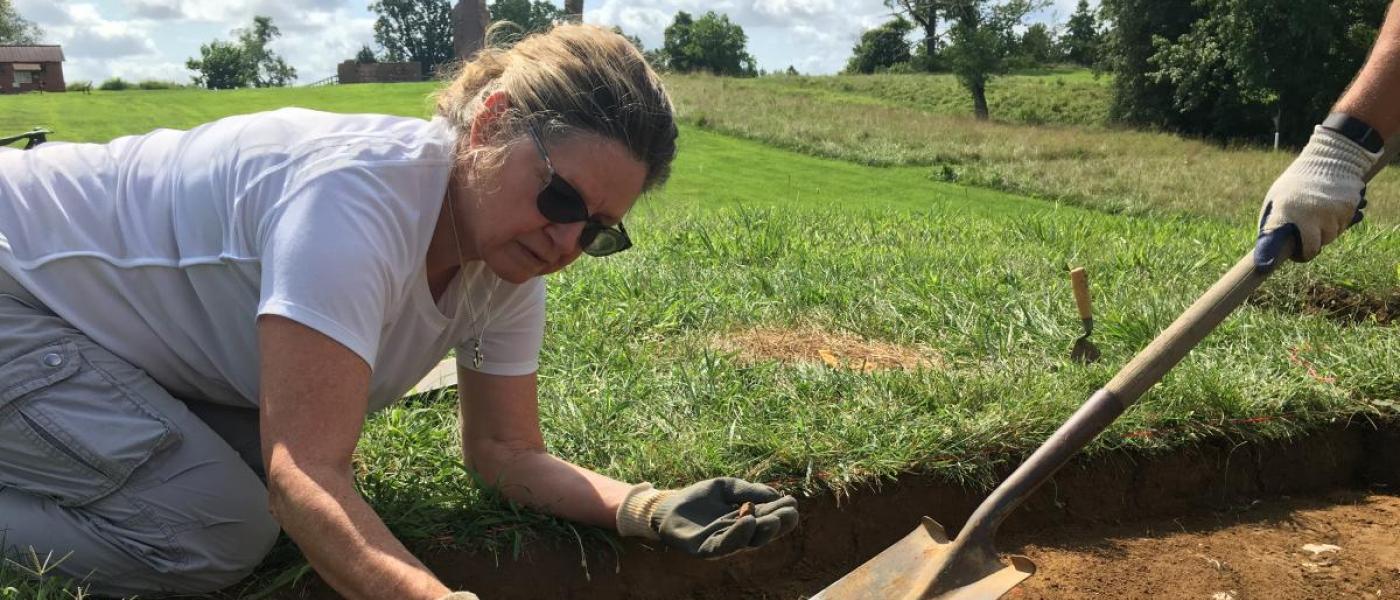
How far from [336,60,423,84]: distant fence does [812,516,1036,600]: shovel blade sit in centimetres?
3796

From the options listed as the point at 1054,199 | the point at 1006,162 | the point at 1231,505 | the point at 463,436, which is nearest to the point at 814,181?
the point at 1054,199

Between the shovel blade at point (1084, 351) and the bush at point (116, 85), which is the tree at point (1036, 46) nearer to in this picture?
the bush at point (116, 85)

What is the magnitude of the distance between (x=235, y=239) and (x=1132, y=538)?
2438 mm

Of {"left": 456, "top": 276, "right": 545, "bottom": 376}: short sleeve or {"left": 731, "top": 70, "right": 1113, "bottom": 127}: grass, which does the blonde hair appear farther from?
{"left": 731, "top": 70, "right": 1113, "bottom": 127}: grass

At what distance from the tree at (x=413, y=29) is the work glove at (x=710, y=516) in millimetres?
66147

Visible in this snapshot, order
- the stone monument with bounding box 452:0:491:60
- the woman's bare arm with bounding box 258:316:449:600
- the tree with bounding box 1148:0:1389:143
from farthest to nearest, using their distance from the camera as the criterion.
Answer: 1. the tree with bounding box 1148:0:1389:143
2. the stone monument with bounding box 452:0:491:60
3. the woman's bare arm with bounding box 258:316:449:600

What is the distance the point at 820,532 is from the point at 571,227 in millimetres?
1222

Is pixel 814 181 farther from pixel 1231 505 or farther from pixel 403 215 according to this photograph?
pixel 403 215

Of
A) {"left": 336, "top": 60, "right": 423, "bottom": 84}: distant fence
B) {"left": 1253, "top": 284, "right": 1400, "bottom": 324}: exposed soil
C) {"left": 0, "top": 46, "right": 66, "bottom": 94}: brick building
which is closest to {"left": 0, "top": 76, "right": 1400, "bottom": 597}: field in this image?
{"left": 1253, "top": 284, "right": 1400, "bottom": 324}: exposed soil

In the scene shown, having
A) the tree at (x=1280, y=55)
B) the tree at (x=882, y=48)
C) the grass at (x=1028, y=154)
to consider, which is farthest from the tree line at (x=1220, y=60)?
the tree at (x=882, y=48)

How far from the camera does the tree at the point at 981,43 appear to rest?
107 ft

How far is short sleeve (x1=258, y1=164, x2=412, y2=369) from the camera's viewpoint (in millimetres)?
1632

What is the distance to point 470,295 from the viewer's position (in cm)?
218

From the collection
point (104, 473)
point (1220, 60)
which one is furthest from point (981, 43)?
point (104, 473)
